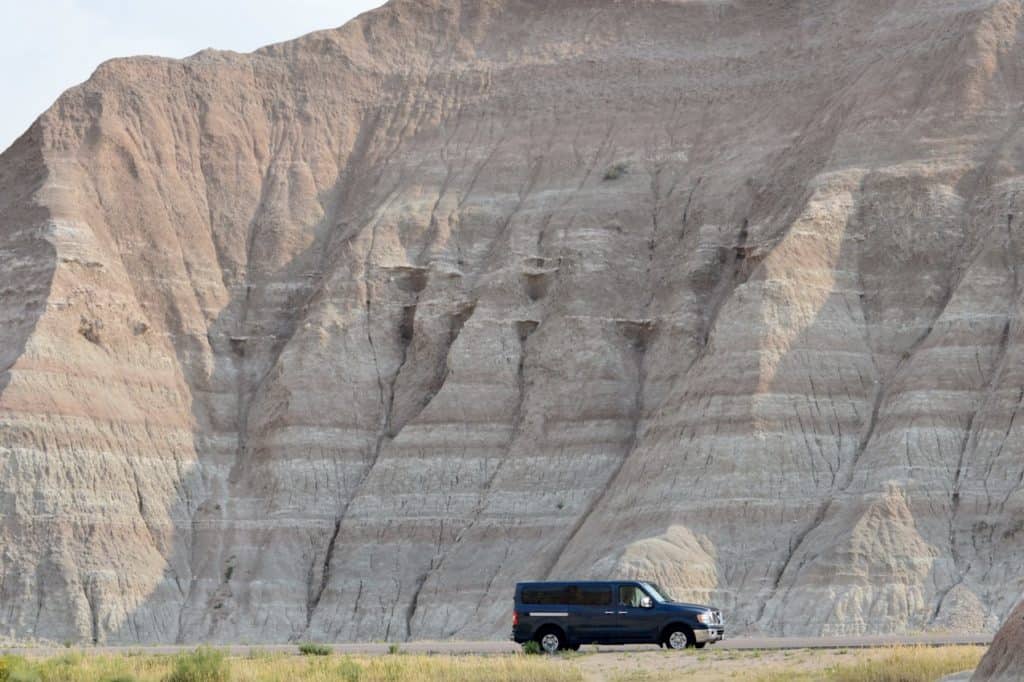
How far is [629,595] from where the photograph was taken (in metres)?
39.8

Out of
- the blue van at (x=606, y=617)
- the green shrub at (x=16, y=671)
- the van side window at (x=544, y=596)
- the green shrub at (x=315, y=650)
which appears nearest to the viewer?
the green shrub at (x=16, y=671)

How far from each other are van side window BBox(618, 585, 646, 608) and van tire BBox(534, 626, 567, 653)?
1530mm

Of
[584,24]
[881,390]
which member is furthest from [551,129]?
[881,390]

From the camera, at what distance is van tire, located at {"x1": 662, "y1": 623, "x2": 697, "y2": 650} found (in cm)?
3925

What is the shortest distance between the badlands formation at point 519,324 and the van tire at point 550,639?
679 inches

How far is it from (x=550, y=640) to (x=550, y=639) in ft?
0.07

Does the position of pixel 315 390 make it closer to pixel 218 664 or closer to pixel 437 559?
pixel 437 559

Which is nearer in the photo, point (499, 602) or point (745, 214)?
point (499, 602)

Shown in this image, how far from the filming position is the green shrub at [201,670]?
33.2 meters

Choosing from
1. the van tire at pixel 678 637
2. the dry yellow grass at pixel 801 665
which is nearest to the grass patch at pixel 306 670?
the dry yellow grass at pixel 801 665

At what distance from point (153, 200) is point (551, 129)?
56.7 ft

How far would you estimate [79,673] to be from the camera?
35719 mm

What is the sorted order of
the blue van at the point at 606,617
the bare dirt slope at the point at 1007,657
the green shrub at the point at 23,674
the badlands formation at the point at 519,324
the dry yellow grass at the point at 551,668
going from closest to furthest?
1. the bare dirt slope at the point at 1007,657
2. the dry yellow grass at the point at 551,668
3. the green shrub at the point at 23,674
4. the blue van at the point at 606,617
5. the badlands formation at the point at 519,324

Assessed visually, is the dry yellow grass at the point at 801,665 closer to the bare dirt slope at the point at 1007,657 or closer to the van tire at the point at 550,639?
the van tire at the point at 550,639
